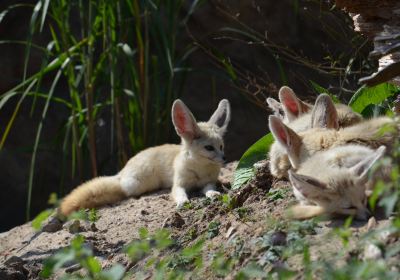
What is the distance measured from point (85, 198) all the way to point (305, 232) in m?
3.14

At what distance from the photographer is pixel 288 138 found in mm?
4625

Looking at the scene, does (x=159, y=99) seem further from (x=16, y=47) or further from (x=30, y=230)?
(x=16, y=47)

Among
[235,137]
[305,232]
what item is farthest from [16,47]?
[305,232]

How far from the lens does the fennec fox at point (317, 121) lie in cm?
484

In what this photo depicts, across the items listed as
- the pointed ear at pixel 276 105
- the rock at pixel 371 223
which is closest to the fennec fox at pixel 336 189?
the rock at pixel 371 223

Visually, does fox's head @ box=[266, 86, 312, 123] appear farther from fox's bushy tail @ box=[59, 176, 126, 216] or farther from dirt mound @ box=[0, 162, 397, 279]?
fox's bushy tail @ box=[59, 176, 126, 216]

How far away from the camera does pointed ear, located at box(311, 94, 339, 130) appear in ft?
15.9

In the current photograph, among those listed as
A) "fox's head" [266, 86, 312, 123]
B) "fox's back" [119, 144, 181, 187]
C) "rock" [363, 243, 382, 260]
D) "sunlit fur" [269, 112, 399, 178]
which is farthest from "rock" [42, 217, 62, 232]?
"rock" [363, 243, 382, 260]

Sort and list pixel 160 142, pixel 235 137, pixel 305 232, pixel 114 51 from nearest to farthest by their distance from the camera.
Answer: pixel 305 232 < pixel 114 51 < pixel 160 142 < pixel 235 137

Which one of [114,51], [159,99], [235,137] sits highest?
[114,51]

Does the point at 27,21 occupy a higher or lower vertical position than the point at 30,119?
higher

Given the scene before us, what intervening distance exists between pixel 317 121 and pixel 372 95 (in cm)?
89

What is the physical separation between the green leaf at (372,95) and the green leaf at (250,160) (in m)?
0.64

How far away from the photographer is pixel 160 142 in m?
7.88
